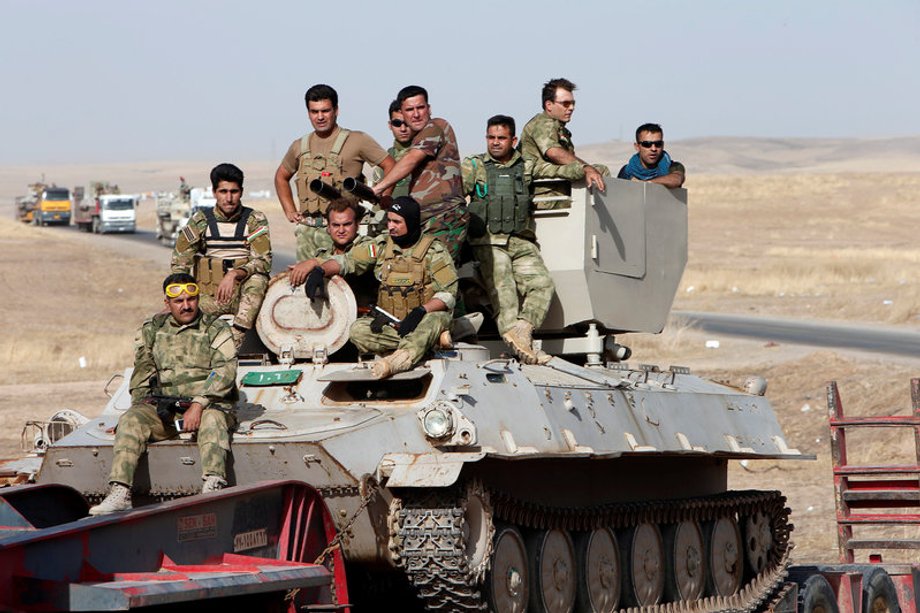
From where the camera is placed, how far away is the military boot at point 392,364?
34.7ft

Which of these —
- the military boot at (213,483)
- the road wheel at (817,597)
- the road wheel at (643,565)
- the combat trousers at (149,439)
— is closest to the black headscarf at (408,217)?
the combat trousers at (149,439)

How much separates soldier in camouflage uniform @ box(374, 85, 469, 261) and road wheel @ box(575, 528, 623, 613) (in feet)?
7.35

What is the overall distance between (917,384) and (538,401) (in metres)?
5.85

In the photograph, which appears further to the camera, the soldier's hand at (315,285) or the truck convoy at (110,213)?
the truck convoy at (110,213)

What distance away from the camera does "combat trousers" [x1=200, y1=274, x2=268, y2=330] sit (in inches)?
457

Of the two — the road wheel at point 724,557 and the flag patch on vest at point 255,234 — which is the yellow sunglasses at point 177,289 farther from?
the road wheel at point 724,557

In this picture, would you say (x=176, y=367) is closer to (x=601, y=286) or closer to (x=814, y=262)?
(x=601, y=286)

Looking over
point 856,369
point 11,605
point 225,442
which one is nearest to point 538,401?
point 225,442

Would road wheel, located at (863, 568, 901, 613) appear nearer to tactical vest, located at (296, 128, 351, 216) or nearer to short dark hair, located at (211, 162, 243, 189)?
tactical vest, located at (296, 128, 351, 216)

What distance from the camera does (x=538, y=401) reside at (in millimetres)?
11023

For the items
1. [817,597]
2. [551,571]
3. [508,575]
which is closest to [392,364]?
[508,575]

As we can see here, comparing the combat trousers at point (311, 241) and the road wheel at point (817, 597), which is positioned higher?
the combat trousers at point (311, 241)

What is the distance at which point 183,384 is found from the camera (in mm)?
10492

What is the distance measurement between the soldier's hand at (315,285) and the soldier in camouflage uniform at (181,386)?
854 mm
